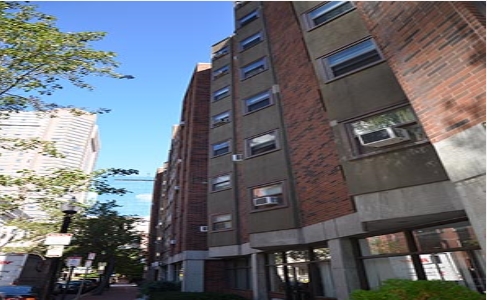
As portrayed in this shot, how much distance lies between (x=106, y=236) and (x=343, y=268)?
31.6 meters

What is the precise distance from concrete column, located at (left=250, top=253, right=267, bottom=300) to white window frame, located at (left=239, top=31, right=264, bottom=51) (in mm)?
12830

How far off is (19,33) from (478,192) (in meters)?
11.4

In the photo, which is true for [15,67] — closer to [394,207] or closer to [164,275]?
[394,207]

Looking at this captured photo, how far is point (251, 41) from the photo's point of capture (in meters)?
19.6

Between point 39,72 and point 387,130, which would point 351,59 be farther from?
point 39,72

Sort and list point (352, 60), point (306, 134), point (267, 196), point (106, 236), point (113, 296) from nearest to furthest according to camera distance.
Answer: point (352, 60) < point (306, 134) < point (267, 196) < point (113, 296) < point (106, 236)

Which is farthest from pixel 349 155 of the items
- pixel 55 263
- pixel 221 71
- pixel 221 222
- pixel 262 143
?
pixel 221 71

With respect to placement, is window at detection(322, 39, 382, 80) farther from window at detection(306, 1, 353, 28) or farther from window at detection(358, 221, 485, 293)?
window at detection(358, 221, 485, 293)

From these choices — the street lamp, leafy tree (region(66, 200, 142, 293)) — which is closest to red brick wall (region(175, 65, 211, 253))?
the street lamp

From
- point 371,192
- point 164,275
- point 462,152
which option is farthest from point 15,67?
point 164,275

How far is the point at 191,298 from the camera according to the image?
1391 cm

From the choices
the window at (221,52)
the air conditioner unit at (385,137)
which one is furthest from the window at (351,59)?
Result: the window at (221,52)

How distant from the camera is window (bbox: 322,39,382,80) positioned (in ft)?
31.5

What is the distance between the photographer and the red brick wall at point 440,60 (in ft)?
16.8
